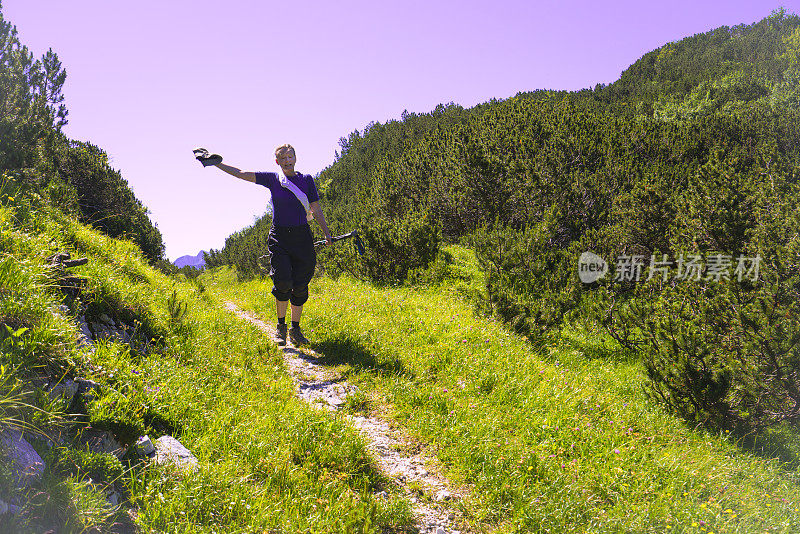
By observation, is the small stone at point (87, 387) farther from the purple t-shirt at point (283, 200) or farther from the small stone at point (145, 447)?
the purple t-shirt at point (283, 200)

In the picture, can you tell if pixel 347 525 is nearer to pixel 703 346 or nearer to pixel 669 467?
pixel 669 467

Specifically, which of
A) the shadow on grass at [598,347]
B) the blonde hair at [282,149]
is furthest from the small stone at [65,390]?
the shadow on grass at [598,347]

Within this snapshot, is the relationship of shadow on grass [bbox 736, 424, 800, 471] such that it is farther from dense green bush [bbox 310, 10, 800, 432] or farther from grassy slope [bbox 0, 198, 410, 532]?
grassy slope [bbox 0, 198, 410, 532]

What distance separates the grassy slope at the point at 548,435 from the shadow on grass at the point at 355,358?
0.08 feet

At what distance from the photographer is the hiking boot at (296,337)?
614cm

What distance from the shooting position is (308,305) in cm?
805

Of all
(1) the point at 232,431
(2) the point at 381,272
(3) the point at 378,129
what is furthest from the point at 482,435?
(3) the point at 378,129

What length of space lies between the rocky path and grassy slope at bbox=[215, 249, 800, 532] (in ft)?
0.56

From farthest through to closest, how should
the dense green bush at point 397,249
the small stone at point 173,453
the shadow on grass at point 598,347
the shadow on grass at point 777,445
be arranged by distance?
the dense green bush at point 397,249 → the shadow on grass at point 598,347 → the shadow on grass at point 777,445 → the small stone at point 173,453

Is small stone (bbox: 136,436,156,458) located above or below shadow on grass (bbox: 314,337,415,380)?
above

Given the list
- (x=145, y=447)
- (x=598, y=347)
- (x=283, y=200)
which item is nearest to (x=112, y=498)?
(x=145, y=447)

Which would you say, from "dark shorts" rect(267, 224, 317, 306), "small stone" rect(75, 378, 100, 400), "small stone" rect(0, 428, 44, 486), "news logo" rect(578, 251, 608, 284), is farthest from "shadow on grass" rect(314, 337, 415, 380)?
"news logo" rect(578, 251, 608, 284)

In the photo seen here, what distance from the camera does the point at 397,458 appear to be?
3641mm

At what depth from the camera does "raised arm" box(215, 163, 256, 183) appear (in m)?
→ 5.53
